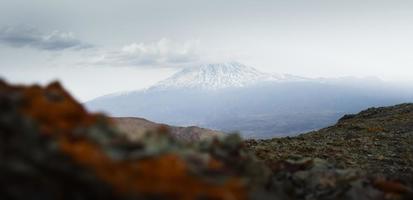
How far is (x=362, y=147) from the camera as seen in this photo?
4344 cm

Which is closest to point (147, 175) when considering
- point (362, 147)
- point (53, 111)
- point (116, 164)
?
point (116, 164)

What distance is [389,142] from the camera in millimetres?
45625

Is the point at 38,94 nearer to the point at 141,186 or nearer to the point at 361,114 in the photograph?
the point at 141,186

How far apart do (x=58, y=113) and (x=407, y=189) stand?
12.1 meters

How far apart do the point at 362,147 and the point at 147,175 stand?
119 ft

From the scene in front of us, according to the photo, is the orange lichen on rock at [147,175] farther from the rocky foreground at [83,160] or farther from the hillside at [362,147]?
the hillside at [362,147]

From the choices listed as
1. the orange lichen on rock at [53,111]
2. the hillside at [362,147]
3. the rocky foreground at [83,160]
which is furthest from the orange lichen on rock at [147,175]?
the hillside at [362,147]

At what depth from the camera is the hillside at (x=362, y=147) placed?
35.0 meters

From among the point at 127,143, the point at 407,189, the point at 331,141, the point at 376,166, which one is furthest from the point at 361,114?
the point at 127,143

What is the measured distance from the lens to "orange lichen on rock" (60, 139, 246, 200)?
10094 mm

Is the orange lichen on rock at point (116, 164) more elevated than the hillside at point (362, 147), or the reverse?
the orange lichen on rock at point (116, 164)

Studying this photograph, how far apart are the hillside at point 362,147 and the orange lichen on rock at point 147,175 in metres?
18.9

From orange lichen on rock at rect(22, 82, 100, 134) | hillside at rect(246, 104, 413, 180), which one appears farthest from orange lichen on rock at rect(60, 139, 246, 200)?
hillside at rect(246, 104, 413, 180)

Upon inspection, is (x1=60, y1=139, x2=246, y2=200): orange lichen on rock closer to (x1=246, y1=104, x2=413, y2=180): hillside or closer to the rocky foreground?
the rocky foreground
